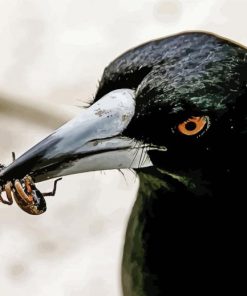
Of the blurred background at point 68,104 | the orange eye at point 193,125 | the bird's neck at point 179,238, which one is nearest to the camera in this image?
the orange eye at point 193,125

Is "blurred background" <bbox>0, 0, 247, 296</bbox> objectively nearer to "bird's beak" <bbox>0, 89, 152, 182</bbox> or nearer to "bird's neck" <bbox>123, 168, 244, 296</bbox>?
"bird's neck" <bbox>123, 168, 244, 296</bbox>

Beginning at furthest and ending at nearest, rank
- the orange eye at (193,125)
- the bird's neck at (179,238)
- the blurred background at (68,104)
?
the blurred background at (68,104), the bird's neck at (179,238), the orange eye at (193,125)

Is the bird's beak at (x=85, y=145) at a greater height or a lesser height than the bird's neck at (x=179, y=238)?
greater

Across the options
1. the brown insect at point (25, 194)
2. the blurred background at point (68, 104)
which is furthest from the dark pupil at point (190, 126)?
the blurred background at point (68, 104)

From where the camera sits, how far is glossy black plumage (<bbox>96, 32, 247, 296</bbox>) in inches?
60.4

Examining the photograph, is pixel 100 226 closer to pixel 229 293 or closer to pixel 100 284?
pixel 100 284

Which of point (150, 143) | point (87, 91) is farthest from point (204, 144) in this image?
point (87, 91)

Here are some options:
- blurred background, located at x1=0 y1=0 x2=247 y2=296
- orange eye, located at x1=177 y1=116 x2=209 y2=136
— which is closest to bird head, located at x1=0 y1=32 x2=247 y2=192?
orange eye, located at x1=177 y1=116 x2=209 y2=136

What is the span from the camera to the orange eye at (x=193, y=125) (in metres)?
1.53

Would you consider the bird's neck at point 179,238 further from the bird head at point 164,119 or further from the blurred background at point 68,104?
the blurred background at point 68,104

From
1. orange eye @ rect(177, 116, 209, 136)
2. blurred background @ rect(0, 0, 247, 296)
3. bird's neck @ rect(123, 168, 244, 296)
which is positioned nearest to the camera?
orange eye @ rect(177, 116, 209, 136)

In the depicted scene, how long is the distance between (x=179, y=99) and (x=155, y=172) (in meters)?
0.20

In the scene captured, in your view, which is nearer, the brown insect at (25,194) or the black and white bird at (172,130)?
the black and white bird at (172,130)

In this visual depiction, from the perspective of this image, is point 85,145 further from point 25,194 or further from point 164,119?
point 25,194
